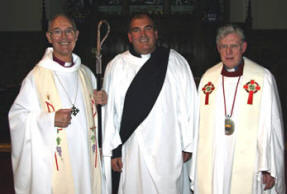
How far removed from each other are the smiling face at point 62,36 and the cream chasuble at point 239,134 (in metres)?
1.28

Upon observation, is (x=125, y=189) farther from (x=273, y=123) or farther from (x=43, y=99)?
(x=273, y=123)

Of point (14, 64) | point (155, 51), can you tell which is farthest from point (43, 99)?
point (14, 64)

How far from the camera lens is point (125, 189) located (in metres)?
3.58

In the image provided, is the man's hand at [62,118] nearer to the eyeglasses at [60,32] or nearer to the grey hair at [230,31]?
the eyeglasses at [60,32]

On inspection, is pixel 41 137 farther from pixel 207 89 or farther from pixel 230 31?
pixel 230 31

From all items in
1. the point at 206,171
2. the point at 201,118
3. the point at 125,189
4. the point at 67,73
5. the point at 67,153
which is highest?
the point at 67,73

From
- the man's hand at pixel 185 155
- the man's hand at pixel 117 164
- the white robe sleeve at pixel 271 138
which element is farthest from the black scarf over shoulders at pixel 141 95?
the white robe sleeve at pixel 271 138

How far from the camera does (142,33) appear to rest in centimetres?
343

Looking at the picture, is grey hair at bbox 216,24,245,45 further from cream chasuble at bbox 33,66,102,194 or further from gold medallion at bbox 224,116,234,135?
cream chasuble at bbox 33,66,102,194

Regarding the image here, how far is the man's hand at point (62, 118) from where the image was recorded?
297 centimetres

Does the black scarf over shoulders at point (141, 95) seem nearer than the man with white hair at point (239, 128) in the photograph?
No

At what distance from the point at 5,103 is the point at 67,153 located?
4391mm

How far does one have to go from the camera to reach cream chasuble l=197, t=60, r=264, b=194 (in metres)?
3.14

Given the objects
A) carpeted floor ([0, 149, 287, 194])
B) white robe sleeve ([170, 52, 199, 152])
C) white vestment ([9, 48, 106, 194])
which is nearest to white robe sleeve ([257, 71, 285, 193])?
white robe sleeve ([170, 52, 199, 152])
